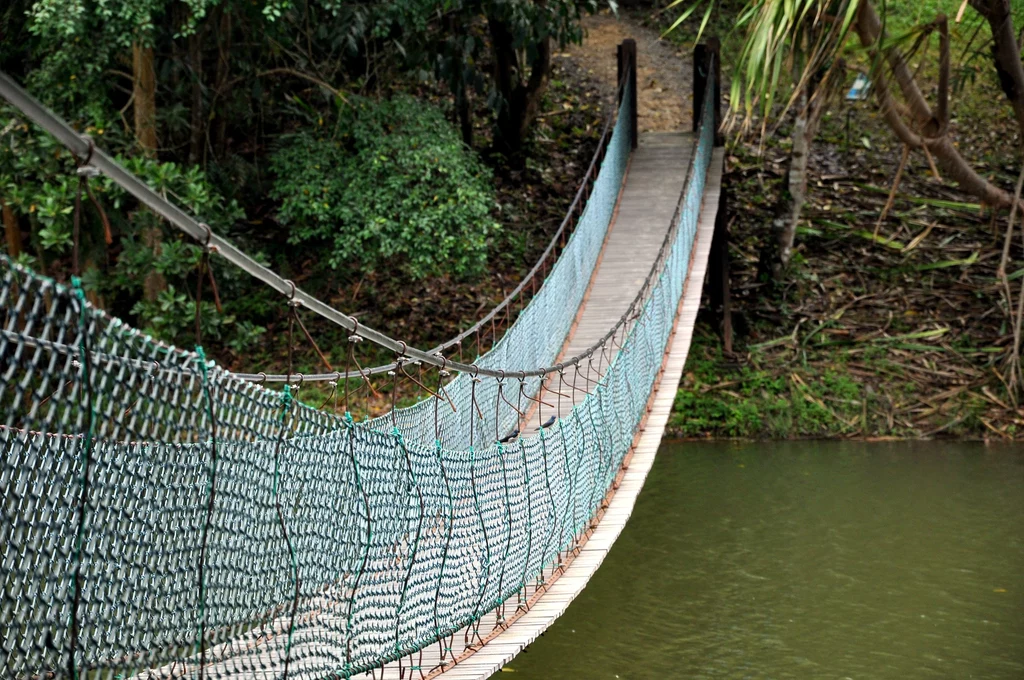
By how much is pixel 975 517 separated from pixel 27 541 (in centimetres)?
512

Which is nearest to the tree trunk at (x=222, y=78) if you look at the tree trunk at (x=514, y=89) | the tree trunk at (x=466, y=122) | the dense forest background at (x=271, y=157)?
the dense forest background at (x=271, y=157)

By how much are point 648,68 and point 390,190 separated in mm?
4747

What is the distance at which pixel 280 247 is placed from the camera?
8.23m

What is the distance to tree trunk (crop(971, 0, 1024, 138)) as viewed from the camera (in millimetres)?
4570

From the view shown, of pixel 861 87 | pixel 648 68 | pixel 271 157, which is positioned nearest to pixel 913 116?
pixel 861 87

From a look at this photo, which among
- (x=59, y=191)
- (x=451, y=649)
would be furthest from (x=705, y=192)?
(x=451, y=649)

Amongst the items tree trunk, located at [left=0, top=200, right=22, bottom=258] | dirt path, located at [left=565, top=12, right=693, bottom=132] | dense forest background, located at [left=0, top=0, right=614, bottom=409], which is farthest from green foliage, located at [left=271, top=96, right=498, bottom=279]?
dirt path, located at [left=565, top=12, right=693, bottom=132]

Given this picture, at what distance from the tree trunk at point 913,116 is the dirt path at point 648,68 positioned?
4.93 metres

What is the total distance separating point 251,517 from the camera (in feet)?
7.59

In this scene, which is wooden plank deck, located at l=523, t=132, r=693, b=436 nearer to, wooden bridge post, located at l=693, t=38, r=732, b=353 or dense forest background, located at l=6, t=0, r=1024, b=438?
wooden bridge post, located at l=693, t=38, r=732, b=353

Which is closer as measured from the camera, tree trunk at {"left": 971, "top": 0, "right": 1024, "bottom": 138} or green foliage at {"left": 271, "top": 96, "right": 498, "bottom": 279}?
tree trunk at {"left": 971, "top": 0, "right": 1024, "bottom": 138}

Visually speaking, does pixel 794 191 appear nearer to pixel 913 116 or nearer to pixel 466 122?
pixel 466 122

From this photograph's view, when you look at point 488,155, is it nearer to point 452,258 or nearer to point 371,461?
point 452,258

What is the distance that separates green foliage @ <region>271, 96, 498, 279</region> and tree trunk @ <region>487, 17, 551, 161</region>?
112 centimetres
